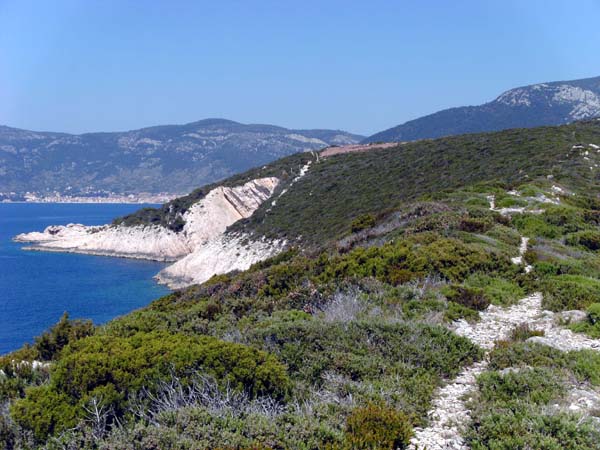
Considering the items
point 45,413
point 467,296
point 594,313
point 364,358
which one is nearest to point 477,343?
point 467,296

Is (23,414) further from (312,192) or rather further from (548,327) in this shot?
(312,192)

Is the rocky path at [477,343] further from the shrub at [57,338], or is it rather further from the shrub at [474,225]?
the shrub at [57,338]

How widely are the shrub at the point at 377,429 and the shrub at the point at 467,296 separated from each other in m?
5.68

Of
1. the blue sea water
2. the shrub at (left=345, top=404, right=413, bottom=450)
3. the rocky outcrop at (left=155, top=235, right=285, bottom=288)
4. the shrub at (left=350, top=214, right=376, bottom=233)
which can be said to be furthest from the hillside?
the rocky outcrop at (left=155, top=235, right=285, bottom=288)

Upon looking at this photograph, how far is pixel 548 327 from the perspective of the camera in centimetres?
1009

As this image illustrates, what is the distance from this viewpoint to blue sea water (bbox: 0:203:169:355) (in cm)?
4156

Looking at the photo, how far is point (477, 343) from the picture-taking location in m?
9.34

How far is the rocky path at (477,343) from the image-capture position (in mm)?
6059

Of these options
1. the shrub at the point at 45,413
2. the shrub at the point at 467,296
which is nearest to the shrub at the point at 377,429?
the shrub at the point at 45,413

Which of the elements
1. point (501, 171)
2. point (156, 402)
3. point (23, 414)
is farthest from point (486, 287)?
point (501, 171)

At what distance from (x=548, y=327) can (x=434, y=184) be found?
37257 mm

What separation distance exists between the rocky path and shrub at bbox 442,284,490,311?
21 centimetres

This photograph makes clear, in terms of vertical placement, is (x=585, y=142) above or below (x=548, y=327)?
above

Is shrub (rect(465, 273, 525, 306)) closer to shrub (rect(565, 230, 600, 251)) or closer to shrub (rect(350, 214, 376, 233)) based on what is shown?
shrub (rect(565, 230, 600, 251))
